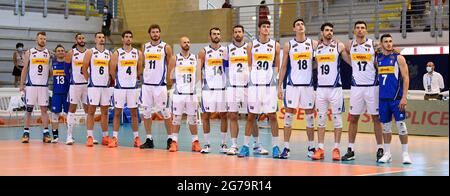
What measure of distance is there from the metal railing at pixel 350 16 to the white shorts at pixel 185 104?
10321 millimetres

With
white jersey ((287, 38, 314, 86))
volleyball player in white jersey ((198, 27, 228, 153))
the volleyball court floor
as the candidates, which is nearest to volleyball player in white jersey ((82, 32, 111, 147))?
the volleyball court floor

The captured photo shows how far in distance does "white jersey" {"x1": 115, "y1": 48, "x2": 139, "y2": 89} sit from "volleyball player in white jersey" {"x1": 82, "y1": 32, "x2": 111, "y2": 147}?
0.47m

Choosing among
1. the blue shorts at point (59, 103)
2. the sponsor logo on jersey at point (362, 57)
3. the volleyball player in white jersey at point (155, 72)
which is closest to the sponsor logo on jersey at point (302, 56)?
the sponsor logo on jersey at point (362, 57)

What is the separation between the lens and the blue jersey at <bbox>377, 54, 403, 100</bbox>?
496 inches

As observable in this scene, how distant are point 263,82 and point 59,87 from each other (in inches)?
211

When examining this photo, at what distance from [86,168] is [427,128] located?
10.8 meters

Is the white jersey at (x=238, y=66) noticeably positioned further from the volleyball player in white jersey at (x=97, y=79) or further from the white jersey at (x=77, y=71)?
the white jersey at (x=77, y=71)

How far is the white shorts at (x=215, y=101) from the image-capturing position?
1412 cm

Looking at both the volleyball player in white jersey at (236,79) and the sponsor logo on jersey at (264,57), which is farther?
the volleyball player in white jersey at (236,79)

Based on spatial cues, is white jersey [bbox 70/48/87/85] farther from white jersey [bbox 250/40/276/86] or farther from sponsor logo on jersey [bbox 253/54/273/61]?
sponsor logo on jersey [bbox 253/54/273/61]

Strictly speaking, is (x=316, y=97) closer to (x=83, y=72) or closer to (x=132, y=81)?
(x=132, y=81)

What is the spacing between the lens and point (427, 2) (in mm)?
24562

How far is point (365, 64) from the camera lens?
1291 cm
